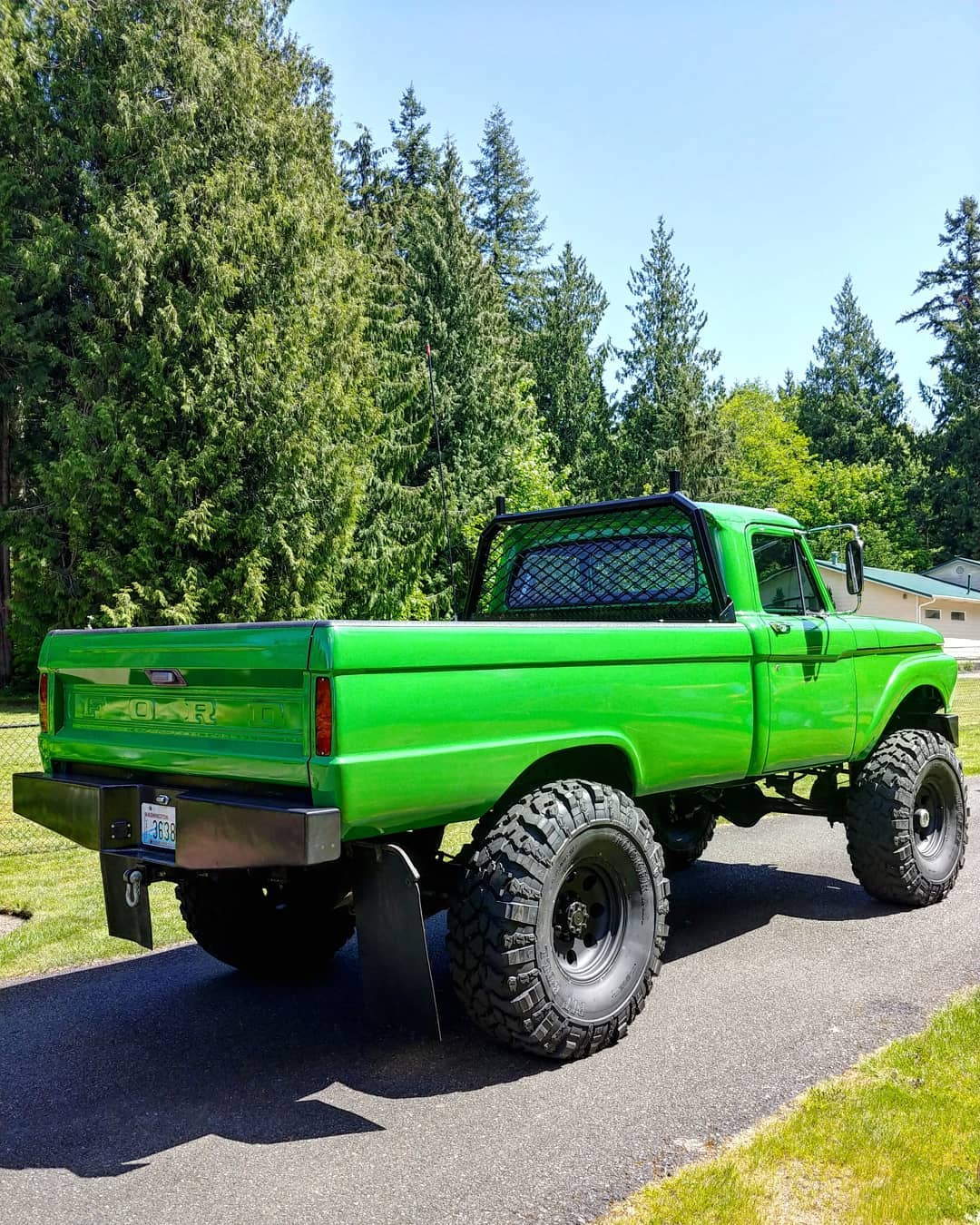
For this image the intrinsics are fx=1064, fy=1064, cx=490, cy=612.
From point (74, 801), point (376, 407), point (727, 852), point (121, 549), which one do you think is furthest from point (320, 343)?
point (74, 801)

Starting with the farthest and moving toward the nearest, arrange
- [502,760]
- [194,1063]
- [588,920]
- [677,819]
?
[677,819]
[588,920]
[194,1063]
[502,760]

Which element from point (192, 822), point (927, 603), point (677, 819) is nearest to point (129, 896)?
point (192, 822)

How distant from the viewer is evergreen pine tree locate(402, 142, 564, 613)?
3397 cm

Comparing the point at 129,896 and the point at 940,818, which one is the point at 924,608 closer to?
the point at 940,818

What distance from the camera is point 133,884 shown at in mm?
3969

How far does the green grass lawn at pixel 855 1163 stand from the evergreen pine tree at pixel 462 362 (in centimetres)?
2933

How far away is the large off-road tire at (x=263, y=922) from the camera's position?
16.1ft

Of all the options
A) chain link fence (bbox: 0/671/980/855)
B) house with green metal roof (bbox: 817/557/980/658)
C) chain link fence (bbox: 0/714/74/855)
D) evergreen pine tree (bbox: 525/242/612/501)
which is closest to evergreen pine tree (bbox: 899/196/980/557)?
house with green metal roof (bbox: 817/557/980/658)

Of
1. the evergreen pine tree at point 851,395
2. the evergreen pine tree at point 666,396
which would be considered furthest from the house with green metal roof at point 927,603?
the evergreen pine tree at point 851,395

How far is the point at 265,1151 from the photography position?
3.33m

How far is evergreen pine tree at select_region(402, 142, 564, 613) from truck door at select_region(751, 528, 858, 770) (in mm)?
27300

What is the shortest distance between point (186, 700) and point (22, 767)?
8901 millimetres

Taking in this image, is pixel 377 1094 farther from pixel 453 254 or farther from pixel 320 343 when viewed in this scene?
pixel 453 254

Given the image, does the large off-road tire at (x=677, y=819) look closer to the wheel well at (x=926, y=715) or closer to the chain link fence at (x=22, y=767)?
the wheel well at (x=926, y=715)
